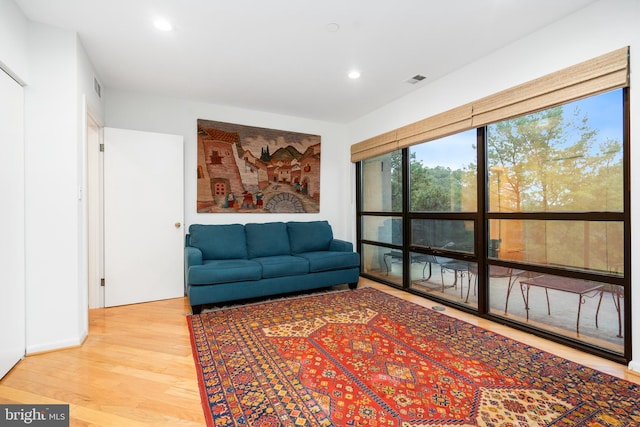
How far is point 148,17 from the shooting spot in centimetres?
230

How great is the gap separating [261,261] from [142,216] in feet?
4.91

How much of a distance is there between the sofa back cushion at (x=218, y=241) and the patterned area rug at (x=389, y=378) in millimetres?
1004

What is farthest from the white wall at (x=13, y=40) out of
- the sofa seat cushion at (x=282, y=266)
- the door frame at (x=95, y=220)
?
the sofa seat cushion at (x=282, y=266)

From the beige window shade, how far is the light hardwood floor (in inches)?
76.2

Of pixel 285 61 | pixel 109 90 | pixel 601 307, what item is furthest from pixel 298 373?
pixel 109 90

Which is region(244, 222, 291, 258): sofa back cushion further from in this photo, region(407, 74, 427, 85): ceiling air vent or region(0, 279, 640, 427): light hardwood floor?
region(407, 74, 427, 85): ceiling air vent

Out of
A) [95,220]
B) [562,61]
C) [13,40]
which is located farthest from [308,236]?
[13,40]

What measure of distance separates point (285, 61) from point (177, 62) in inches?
42.0

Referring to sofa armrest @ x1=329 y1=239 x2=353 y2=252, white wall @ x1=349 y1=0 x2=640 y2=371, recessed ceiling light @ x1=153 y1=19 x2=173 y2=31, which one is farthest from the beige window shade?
recessed ceiling light @ x1=153 y1=19 x2=173 y2=31

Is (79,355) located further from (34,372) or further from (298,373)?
(298,373)

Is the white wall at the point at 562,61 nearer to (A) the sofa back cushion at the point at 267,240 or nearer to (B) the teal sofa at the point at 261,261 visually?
(B) the teal sofa at the point at 261,261

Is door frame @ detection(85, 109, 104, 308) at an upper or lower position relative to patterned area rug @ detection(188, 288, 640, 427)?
upper

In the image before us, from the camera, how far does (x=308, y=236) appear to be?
172 inches

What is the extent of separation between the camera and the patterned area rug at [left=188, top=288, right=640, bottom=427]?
1.57 m
